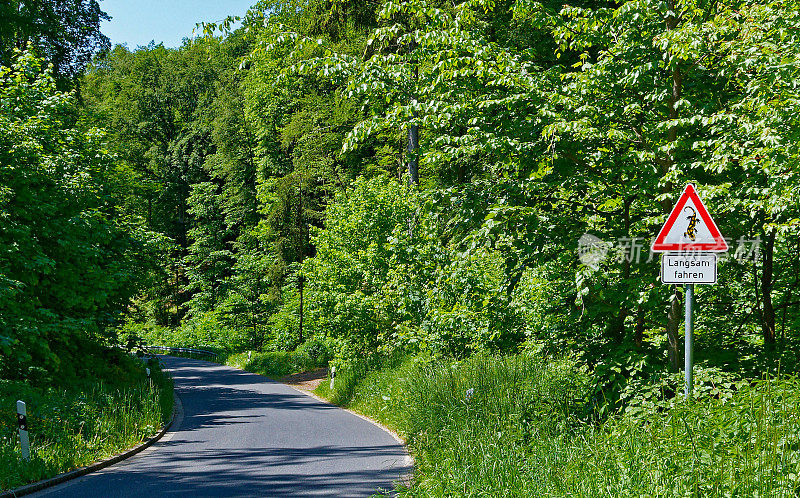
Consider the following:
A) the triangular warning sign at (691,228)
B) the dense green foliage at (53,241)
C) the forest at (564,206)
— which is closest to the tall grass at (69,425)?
the dense green foliage at (53,241)

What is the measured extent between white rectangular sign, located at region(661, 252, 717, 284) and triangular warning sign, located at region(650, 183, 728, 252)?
0.08 meters

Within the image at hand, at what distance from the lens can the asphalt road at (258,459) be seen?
27.9ft

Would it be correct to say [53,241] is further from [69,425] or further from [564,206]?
[564,206]

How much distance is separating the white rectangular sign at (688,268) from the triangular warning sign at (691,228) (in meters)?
0.08

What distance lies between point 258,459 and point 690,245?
7.32 metres

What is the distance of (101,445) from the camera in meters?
11.0

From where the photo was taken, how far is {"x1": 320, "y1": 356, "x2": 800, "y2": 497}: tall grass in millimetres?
4875

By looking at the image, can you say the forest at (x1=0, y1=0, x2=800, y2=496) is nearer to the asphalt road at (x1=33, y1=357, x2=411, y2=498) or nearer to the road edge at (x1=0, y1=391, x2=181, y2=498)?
the asphalt road at (x1=33, y1=357, x2=411, y2=498)

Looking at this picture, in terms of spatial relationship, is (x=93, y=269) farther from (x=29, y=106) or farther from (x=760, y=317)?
(x=760, y=317)

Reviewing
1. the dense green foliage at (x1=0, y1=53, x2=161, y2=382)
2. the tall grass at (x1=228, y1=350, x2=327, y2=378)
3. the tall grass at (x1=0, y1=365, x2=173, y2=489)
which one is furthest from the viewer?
the tall grass at (x1=228, y1=350, x2=327, y2=378)

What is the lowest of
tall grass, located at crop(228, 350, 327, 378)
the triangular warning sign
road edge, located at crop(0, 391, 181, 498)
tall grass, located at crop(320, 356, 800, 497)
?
tall grass, located at crop(228, 350, 327, 378)

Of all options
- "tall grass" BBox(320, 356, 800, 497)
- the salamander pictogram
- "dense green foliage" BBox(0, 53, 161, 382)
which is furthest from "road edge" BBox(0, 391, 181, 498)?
the salamander pictogram

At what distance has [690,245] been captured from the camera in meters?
6.57

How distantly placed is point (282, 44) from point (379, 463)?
617cm
